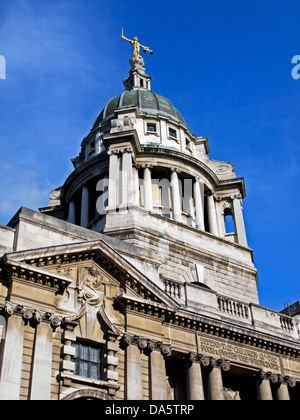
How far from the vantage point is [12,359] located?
68.2 ft

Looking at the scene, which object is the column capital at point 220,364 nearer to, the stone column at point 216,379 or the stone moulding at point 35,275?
the stone column at point 216,379

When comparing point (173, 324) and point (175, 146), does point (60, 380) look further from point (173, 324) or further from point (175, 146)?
point (175, 146)

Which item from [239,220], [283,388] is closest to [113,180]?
[239,220]

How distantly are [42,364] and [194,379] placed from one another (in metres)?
7.15

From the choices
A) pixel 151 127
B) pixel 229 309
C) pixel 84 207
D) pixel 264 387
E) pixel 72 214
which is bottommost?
pixel 264 387

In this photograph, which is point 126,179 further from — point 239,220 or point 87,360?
point 87,360

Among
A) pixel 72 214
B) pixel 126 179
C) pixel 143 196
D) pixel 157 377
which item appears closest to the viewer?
pixel 157 377

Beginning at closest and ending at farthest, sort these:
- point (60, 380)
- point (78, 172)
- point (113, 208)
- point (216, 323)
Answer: point (60, 380) → point (216, 323) → point (113, 208) → point (78, 172)

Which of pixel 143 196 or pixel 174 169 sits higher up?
pixel 174 169

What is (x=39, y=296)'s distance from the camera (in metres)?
22.9

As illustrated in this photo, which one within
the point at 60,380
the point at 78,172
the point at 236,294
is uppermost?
the point at 78,172

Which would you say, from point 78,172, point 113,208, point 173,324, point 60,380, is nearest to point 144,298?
point 173,324

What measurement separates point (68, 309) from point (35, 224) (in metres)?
3.86

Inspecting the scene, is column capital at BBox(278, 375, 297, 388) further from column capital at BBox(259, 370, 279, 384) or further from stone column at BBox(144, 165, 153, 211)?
stone column at BBox(144, 165, 153, 211)
